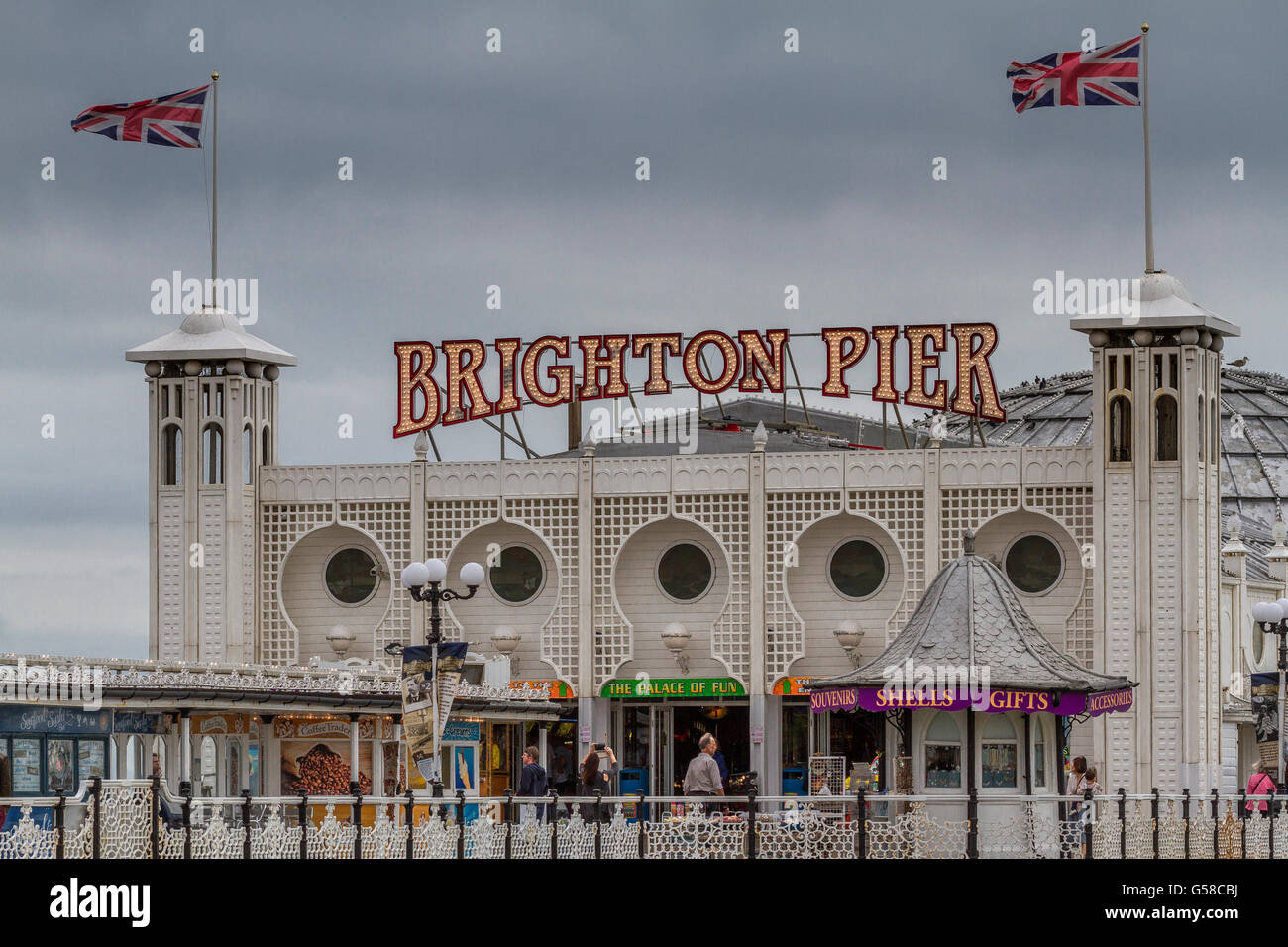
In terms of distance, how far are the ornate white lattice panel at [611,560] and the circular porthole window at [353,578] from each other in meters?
5.85

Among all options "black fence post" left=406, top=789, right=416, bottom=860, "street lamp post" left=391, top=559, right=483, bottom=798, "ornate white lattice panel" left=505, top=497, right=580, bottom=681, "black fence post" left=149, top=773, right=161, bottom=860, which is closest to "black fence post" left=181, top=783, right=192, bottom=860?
"black fence post" left=149, top=773, right=161, bottom=860

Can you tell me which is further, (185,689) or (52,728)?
(185,689)

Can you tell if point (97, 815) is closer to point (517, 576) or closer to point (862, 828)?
point (862, 828)

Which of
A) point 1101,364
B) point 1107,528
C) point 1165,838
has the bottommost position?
point 1165,838

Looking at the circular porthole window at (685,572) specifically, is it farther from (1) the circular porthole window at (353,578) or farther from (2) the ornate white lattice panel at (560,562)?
(1) the circular porthole window at (353,578)

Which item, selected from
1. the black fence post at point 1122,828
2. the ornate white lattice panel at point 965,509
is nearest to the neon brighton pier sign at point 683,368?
the ornate white lattice panel at point 965,509

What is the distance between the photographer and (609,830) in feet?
103

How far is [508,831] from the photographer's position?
30.5 m

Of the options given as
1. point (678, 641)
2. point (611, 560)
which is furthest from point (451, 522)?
point (678, 641)

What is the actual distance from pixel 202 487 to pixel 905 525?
56.9 ft

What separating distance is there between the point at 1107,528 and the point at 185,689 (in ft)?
71.5

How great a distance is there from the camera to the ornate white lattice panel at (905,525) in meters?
56.2
